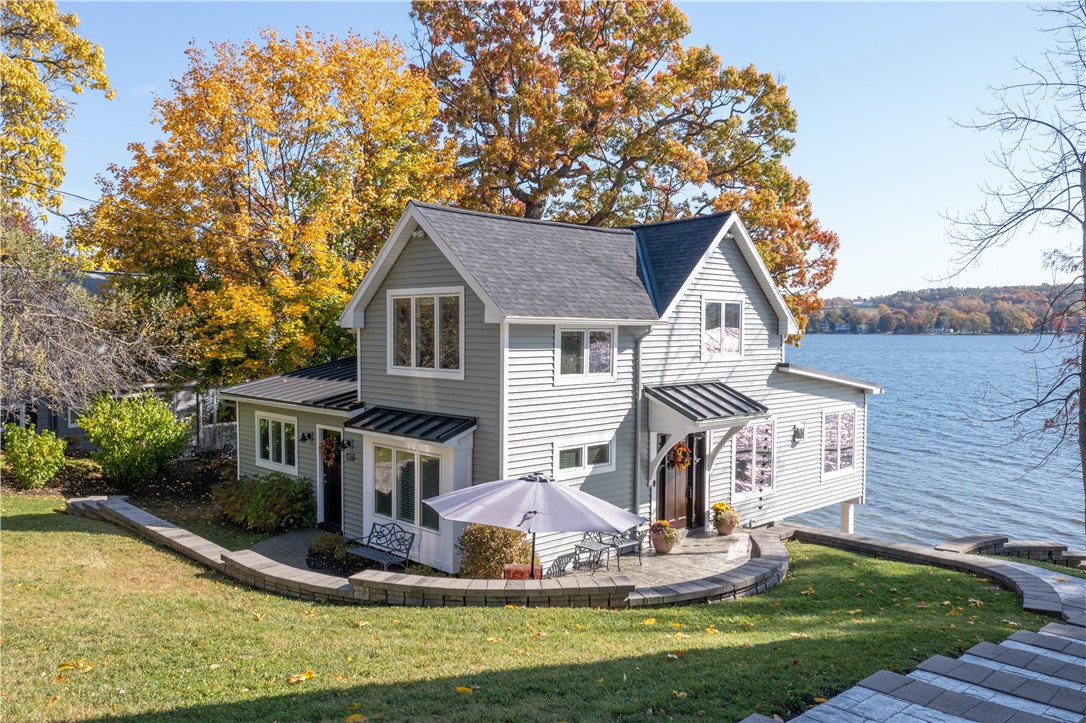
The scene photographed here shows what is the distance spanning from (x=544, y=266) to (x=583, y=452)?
3.80m

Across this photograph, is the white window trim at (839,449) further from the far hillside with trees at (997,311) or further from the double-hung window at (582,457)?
the double-hung window at (582,457)

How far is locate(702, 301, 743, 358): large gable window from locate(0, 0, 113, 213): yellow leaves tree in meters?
19.4

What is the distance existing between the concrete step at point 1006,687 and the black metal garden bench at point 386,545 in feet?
30.9

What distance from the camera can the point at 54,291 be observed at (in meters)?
17.5

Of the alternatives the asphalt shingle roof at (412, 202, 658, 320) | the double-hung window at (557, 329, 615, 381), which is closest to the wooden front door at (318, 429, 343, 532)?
the asphalt shingle roof at (412, 202, 658, 320)

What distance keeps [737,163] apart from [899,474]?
19.8 m

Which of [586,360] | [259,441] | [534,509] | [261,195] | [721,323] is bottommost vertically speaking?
[259,441]

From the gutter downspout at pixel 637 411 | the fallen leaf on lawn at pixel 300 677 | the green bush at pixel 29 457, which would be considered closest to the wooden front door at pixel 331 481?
the gutter downspout at pixel 637 411

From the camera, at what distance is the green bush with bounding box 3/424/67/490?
20.1 m

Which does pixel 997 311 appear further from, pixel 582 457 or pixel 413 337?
pixel 413 337

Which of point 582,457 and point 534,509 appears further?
point 582,457

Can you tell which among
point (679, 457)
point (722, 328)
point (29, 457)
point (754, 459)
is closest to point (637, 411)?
point (679, 457)

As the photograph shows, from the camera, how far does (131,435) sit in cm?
2112

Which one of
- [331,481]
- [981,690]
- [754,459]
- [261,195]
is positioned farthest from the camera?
[261,195]
